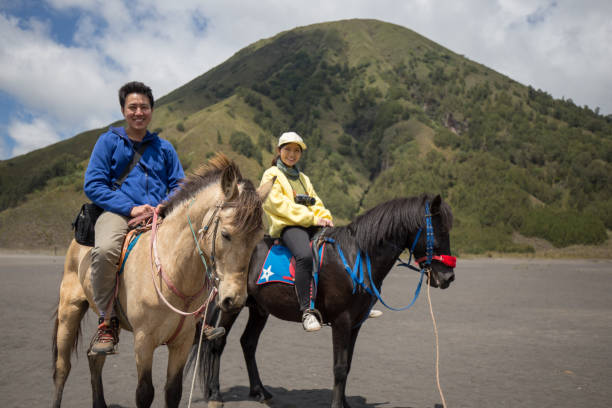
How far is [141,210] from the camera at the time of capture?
11.3 feet

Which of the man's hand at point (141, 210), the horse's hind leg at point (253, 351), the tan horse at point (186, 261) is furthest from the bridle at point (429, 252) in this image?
the man's hand at point (141, 210)

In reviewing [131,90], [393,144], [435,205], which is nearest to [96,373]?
[131,90]

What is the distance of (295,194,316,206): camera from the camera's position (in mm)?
5093

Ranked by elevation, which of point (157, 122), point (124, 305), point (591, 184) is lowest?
point (124, 305)

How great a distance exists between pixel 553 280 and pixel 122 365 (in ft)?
74.6

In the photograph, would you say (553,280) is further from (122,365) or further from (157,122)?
(157,122)

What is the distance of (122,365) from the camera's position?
6.98 m

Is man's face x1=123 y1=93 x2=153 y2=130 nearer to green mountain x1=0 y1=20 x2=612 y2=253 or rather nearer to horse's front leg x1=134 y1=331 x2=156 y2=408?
horse's front leg x1=134 y1=331 x2=156 y2=408

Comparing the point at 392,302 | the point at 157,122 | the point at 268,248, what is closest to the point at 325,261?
the point at 268,248

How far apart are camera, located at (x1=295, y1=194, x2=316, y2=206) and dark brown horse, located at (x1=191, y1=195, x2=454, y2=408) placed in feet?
1.42

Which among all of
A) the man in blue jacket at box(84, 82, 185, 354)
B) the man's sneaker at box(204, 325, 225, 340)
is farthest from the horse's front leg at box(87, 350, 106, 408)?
the man's sneaker at box(204, 325, 225, 340)

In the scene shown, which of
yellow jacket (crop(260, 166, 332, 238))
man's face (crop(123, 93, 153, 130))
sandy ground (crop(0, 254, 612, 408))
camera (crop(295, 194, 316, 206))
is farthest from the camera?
sandy ground (crop(0, 254, 612, 408))

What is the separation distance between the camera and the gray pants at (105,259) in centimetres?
325

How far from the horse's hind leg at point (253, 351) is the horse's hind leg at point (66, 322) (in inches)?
86.1
